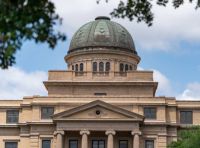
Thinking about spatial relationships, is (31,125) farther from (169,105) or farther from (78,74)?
(169,105)

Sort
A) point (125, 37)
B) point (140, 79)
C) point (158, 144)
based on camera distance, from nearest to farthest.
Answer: point (158, 144), point (140, 79), point (125, 37)

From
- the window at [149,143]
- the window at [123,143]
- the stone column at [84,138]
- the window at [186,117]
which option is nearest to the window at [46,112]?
the stone column at [84,138]

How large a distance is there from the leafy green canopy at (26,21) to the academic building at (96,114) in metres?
53.8

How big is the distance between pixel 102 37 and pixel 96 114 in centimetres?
1541

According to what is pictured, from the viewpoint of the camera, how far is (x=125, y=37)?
79750mm

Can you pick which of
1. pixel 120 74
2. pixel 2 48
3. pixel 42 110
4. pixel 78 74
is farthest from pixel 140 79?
pixel 2 48

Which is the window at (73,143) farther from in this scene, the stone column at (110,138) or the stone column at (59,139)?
the stone column at (110,138)

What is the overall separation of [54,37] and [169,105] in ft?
191

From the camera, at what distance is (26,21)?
1159 centimetres

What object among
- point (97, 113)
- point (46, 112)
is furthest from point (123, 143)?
point (46, 112)

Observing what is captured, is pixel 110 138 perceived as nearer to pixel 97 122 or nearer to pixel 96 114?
pixel 97 122

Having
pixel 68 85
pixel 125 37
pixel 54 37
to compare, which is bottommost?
pixel 54 37

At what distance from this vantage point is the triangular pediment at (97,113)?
65562mm

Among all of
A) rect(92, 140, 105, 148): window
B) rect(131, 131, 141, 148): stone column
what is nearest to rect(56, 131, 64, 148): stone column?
rect(92, 140, 105, 148): window
